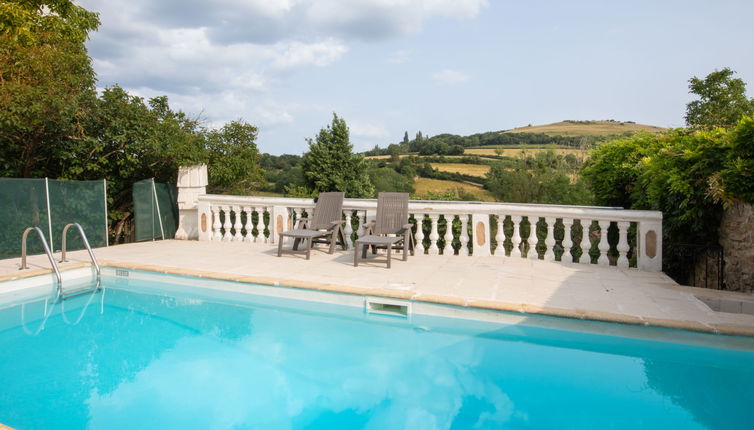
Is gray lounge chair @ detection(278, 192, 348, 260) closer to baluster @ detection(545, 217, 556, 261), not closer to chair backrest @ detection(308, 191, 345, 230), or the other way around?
chair backrest @ detection(308, 191, 345, 230)

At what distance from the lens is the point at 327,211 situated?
7.19 m

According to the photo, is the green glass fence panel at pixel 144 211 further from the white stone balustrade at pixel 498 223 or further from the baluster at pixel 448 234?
the baluster at pixel 448 234

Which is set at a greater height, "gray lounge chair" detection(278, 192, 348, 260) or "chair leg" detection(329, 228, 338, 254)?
"gray lounge chair" detection(278, 192, 348, 260)

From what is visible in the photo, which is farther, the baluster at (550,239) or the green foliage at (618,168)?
the green foliage at (618,168)

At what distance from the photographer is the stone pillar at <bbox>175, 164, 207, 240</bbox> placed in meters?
8.62

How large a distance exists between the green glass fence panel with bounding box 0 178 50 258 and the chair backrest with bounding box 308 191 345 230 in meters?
4.33

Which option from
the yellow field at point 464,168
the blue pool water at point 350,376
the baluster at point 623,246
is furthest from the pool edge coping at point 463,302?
the yellow field at point 464,168

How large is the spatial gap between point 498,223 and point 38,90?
29.5 feet

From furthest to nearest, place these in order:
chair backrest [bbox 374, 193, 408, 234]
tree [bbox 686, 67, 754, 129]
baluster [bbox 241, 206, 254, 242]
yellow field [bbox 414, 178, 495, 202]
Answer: yellow field [bbox 414, 178, 495, 202]
tree [bbox 686, 67, 754, 129]
baluster [bbox 241, 206, 254, 242]
chair backrest [bbox 374, 193, 408, 234]

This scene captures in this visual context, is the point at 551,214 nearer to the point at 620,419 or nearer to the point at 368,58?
the point at 620,419

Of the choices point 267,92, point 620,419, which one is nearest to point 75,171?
point 267,92

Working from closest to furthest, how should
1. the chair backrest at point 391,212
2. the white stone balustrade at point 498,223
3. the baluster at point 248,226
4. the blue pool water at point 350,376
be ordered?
the blue pool water at point 350,376 < the white stone balustrade at point 498,223 < the chair backrest at point 391,212 < the baluster at point 248,226

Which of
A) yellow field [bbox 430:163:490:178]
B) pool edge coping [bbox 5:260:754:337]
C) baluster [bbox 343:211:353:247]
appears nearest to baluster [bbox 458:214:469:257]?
baluster [bbox 343:211:353:247]

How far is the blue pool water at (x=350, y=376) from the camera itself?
267 centimetres
